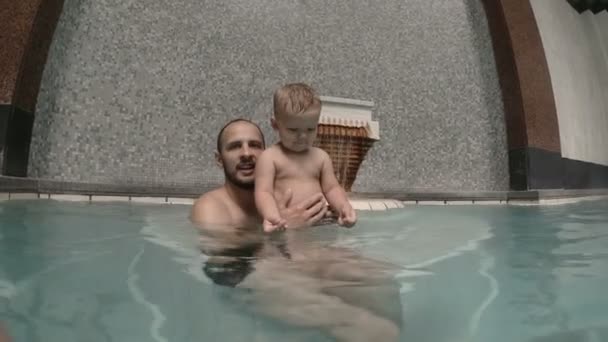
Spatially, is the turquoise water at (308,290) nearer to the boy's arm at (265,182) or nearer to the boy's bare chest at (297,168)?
the boy's arm at (265,182)

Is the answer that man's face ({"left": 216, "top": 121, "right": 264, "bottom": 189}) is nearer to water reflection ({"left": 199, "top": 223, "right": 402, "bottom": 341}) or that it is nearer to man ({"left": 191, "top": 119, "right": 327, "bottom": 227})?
man ({"left": 191, "top": 119, "right": 327, "bottom": 227})

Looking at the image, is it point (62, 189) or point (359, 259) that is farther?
point (62, 189)

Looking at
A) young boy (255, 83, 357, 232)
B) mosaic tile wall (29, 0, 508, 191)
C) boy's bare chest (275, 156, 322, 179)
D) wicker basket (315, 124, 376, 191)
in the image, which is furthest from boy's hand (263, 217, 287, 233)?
mosaic tile wall (29, 0, 508, 191)

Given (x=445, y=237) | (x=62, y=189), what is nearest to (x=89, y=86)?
(x=62, y=189)

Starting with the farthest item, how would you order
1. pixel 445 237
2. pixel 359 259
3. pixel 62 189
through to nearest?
pixel 62 189 < pixel 445 237 < pixel 359 259

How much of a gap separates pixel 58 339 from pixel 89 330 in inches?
2.1

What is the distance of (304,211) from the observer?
1.82m

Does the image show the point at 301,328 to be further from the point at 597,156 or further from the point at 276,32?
the point at 597,156

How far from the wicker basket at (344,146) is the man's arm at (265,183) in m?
1.87

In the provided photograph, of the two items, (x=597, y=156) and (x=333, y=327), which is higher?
(x=597, y=156)

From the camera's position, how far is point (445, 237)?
207 cm

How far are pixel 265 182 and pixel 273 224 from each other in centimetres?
27

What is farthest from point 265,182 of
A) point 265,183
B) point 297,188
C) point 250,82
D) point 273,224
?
point 250,82

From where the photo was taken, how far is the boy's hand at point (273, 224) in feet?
5.14
